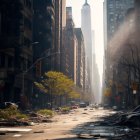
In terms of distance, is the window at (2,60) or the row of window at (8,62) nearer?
the window at (2,60)

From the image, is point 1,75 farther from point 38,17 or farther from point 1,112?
point 38,17

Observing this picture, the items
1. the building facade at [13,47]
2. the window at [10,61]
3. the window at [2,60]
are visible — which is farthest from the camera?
the window at [10,61]

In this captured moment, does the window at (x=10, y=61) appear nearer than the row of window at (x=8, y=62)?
No

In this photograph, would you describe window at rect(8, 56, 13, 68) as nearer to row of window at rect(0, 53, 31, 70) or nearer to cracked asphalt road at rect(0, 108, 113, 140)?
row of window at rect(0, 53, 31, 70)

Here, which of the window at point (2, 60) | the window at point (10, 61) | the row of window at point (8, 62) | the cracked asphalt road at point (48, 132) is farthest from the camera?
the window at point (10, 61)

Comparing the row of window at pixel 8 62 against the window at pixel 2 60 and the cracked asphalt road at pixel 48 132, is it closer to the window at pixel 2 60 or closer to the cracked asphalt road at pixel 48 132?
the window at pixel 2 60

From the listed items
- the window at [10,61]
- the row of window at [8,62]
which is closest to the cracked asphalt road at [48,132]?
the row of window at [8,62]

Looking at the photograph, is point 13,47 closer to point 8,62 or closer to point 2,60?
point 8,62

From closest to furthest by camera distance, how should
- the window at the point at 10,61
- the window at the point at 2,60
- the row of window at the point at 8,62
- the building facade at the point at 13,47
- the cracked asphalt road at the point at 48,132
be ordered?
the cracked asphalt road at the point at 48,132
the window at the point at 2,60
the row of window at the point at 8,62
the building facade at the point at 13,47
the window at the point at 10,61

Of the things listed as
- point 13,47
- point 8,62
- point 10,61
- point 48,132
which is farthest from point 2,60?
point 48,132

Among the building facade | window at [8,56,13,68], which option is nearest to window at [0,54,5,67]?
the building facade

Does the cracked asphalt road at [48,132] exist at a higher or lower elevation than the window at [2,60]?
lower

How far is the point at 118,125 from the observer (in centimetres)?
2641

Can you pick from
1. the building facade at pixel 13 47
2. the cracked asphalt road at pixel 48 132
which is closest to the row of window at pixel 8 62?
the building facade at pixel 13 47
